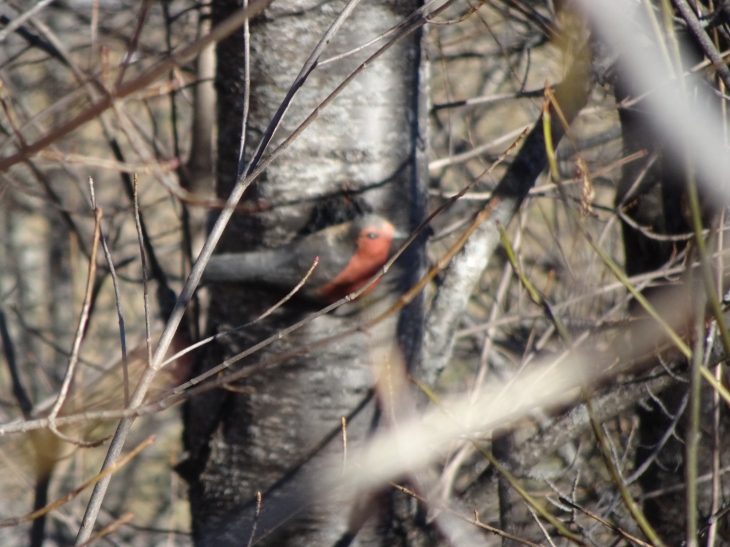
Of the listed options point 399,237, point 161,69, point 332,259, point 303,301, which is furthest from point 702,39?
point 161,69

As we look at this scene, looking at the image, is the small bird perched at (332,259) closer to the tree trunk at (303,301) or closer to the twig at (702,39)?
the tree trunk at (303,301)

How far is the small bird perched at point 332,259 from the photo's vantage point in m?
1.37

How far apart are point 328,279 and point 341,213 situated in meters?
0.16

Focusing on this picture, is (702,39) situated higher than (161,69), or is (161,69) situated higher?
(702,39)

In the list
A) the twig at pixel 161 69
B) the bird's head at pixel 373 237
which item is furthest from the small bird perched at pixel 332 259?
the twig at pixel 161 69

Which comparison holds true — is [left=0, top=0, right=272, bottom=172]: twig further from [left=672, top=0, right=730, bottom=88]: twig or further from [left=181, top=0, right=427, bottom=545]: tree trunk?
[left=672, top=0, right=730, bottom=88]: twig

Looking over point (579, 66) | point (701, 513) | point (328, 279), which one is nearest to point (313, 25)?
point (328, 279)

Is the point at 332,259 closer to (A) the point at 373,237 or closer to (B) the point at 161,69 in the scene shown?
(A) the point at 373,237

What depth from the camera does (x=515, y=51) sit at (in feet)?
11.7

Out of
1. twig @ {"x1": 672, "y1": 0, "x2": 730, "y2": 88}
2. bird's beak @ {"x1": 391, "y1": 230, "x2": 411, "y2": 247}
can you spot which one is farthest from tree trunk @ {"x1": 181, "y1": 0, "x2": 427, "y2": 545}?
twig @ {"x1": 672, "y1": 0, "x2": 730, "y2": 88}

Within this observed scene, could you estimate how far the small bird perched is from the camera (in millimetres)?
1369

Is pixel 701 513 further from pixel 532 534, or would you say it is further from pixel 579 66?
pixel 579 66

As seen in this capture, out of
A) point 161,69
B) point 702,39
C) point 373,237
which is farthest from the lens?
point 373,237

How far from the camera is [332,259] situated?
53.9 inches
